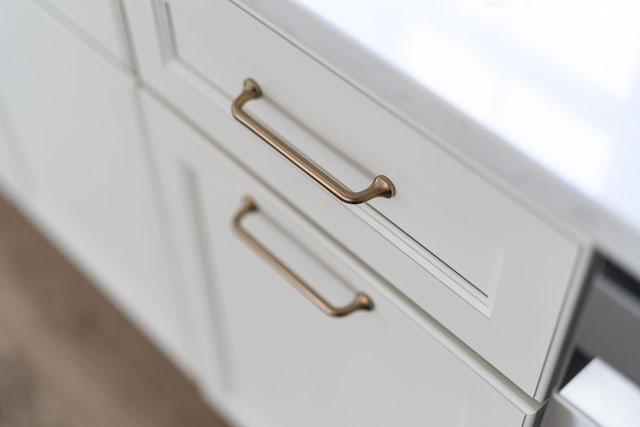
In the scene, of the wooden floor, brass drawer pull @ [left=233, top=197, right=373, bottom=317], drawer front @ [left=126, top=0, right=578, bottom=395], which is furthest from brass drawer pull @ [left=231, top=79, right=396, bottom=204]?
the wooden floor

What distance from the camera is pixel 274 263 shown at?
754 millimetres

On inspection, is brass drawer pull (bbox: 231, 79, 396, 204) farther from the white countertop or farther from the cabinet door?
the cabinet door

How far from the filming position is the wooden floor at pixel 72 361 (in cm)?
127

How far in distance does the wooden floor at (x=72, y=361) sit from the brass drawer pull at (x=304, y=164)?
0.74 meters

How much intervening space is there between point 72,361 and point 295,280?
72cm

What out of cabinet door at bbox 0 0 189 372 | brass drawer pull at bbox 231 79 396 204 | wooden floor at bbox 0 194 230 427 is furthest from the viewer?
wooden floor at bbox 0 194 230 427

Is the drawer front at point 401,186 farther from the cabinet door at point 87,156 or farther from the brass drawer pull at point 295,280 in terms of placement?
the cabinet door at point 87,156

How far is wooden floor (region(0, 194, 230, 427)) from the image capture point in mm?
1273

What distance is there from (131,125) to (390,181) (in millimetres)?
387

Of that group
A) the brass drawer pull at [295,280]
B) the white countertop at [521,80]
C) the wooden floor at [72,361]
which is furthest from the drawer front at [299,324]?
the wooden floor at [72,361]

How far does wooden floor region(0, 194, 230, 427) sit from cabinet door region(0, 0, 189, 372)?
75 mm

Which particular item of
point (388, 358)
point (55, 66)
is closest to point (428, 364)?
point (388, 358)

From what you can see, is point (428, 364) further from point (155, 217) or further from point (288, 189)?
point (155, 217)

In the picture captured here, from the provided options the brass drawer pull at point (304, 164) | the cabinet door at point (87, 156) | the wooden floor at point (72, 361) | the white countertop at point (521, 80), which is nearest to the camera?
the white countertop at point (521, 80)
